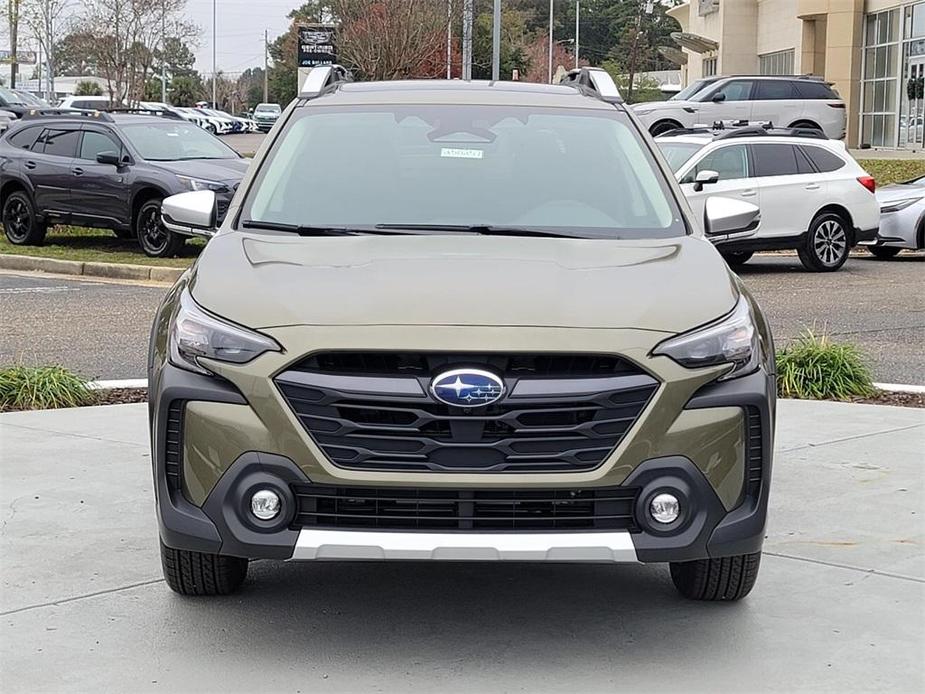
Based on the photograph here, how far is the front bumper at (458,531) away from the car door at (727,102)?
25.5m

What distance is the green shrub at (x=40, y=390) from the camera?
28.2 feet

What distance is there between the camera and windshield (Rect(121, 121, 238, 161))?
723 inches

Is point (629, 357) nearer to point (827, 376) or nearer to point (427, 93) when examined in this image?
point (427, 93)

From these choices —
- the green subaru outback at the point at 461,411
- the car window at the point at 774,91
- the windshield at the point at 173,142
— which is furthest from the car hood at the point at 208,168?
the car window at the point at 774,91

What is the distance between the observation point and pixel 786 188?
17.2 meters

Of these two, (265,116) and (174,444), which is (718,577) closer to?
(174,444)

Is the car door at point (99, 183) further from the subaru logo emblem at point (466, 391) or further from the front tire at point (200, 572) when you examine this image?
the subaru logo emblem at point (466, 391)

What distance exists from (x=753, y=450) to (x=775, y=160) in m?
13.6

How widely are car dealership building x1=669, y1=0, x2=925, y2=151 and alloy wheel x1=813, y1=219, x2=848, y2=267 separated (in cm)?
2371

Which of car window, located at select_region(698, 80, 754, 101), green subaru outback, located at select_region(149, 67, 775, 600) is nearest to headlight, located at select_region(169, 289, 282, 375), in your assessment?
green subaru outback, located at select_region(149, 67, 775, 600)

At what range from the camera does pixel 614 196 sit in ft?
18.0

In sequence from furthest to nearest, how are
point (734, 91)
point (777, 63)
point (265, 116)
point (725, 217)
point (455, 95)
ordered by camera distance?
point (265, 116)
point (777, 63)
point (734, 91)
point (455, 95)
point (725, 217)

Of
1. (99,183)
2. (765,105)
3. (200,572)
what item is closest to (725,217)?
(200,572)

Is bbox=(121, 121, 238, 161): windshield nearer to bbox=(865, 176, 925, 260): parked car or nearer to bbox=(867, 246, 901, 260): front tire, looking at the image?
bbox=(865, 176, 925, 260): parked car
